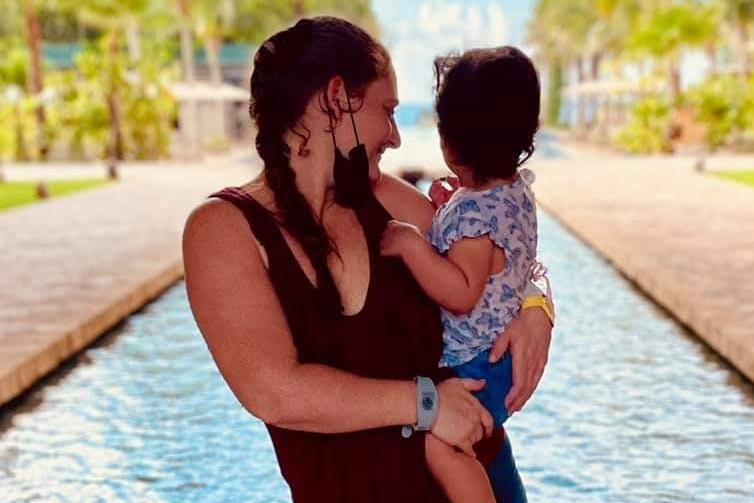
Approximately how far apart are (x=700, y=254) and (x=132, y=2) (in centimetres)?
2252

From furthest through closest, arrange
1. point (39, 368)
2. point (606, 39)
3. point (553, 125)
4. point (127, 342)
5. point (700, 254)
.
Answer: point (553, 125)
point (606, 39)
point (700, 254)
point (127, 342)
point (39, 368)

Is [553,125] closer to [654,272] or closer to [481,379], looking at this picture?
[654,272]

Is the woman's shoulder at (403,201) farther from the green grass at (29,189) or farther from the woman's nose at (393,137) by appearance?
the green grass at (29,189)

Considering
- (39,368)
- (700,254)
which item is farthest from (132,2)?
(39,368)

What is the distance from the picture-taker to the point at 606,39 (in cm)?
5462

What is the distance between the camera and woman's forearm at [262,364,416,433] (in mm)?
2033

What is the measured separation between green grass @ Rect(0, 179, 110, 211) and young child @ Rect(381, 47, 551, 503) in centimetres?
1525

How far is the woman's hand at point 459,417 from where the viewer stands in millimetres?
2113

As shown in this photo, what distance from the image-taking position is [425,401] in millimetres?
2094

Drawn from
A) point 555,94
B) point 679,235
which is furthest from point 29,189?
point 555,94

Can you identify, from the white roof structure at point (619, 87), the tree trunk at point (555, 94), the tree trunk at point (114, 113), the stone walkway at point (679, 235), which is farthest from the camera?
the tree trunk at point (555, 94)

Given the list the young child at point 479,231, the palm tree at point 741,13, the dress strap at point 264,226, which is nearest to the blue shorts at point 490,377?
the young child at point 479,231

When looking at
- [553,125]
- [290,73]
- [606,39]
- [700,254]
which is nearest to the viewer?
→ [290,73]

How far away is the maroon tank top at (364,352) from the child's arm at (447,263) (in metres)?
0.03
